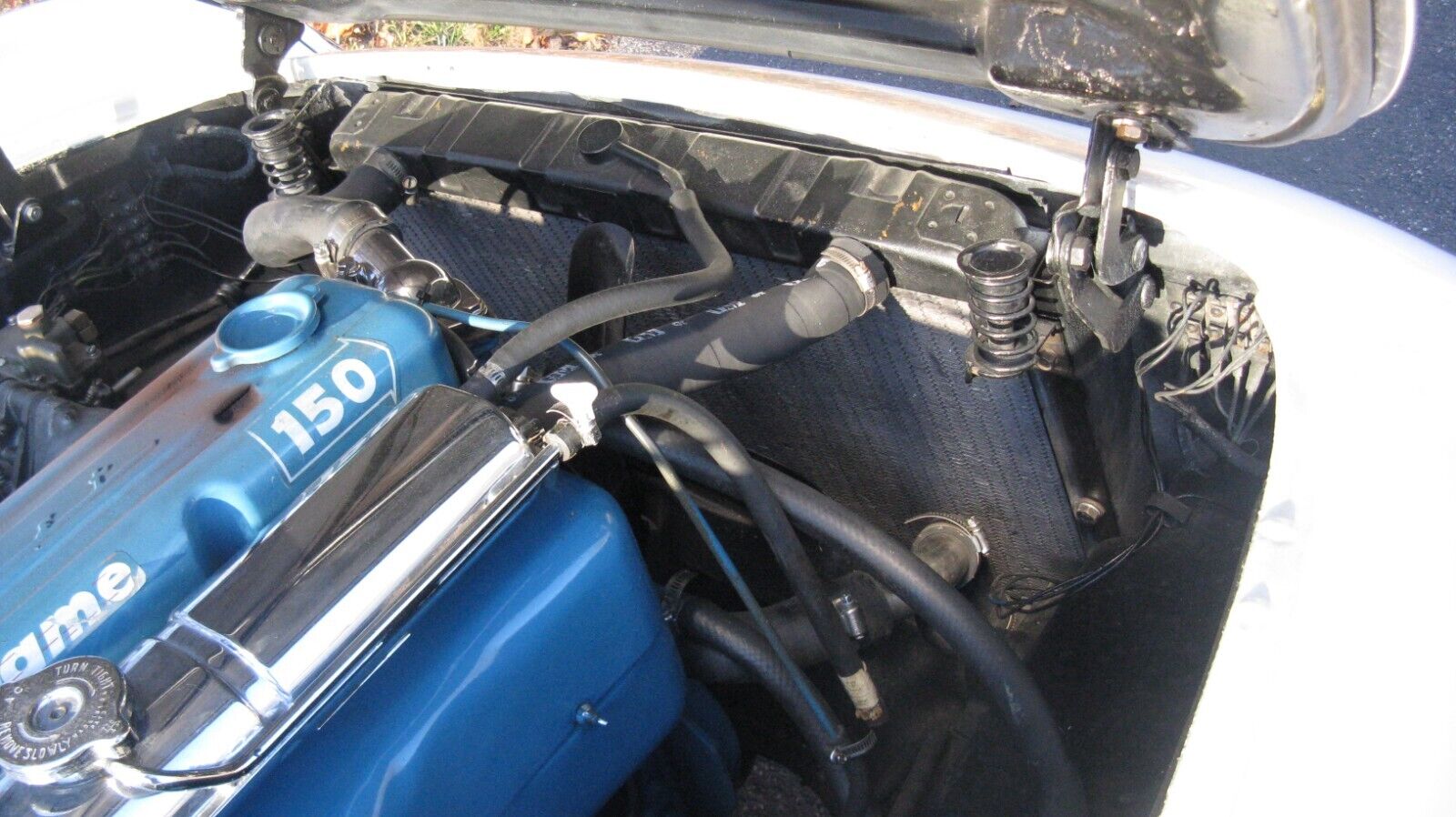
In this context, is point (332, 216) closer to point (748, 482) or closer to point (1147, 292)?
point (748, 482)

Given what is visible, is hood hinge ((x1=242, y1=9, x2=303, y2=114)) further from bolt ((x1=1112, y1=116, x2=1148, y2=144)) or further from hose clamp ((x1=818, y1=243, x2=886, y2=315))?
bolt ((x1=1112, y1=116, x2=1148, y2=144))

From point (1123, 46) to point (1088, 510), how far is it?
57cm

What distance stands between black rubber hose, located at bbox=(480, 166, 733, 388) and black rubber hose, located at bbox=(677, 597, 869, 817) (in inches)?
12.7

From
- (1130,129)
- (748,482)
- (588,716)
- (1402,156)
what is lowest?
(1402,156)

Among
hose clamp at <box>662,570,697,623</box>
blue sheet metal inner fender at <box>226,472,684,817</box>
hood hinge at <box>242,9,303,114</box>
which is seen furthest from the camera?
hood hinge at <box>242,9,303,114</box>

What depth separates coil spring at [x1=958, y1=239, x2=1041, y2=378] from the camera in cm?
93

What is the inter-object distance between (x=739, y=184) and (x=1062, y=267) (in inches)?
15.0

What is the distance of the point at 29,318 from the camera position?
137 cm

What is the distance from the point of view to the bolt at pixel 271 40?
4.91ft

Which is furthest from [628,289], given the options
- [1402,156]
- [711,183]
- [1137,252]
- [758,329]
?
[1402,156]

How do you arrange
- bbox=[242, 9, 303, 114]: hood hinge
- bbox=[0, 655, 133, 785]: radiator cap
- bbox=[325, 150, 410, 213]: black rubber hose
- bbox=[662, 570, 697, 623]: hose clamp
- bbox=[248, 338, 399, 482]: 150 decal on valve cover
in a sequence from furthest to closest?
bbox=[242, 9, 303, 114]: hood hinge, bbox=[325, 150, 410, 213]: black rubber hose, bbox=[662, 570, 697, 623]: hose clamp, bbox=[248, 338, 399, 482]: 150 decal on valve cover, bbox=[0, 655, 133, 785]: radiator cap

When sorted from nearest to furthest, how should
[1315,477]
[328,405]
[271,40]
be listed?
[1315,477] < [328,405] < [271,40]

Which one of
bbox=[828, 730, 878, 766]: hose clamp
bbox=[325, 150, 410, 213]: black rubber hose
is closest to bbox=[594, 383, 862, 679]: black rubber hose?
bbox=[828, 730, 878, 766]: hose clamp

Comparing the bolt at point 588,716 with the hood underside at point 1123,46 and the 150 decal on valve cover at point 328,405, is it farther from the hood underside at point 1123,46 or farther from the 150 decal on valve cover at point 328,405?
the hood underside at point 1123,46
